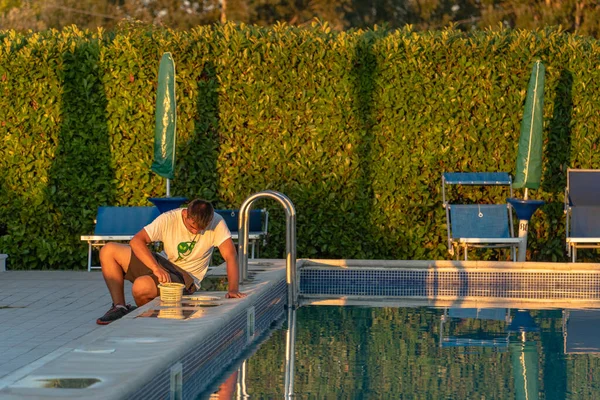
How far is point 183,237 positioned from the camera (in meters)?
7.20

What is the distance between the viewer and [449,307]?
898 cm

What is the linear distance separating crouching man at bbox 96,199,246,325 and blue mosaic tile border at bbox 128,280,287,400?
368 millimetres

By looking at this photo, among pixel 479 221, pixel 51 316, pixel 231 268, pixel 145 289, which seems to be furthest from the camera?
pixel 479 221

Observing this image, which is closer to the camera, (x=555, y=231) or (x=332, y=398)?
(x=332, y=398)

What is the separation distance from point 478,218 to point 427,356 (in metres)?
4.83

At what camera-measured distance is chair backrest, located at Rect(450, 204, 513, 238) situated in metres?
11.3

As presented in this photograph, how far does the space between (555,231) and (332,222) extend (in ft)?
8.01

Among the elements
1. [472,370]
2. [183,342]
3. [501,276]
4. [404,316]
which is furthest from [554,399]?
[501,276]

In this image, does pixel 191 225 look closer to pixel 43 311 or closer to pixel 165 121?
pixel 43 311

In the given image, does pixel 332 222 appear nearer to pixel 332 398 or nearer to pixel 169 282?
pixel 169 282

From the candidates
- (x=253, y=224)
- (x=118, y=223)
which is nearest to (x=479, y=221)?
→ (x=253, y=224)

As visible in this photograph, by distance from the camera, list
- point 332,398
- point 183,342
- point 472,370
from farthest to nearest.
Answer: point 472,370, point 332,398, point 183,342

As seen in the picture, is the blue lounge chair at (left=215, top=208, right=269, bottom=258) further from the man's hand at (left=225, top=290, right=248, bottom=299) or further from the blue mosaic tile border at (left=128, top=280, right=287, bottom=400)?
the man's hand at (left=225, top=290, right=248, bottom=299)

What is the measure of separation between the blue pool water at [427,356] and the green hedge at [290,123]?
2992 mm
